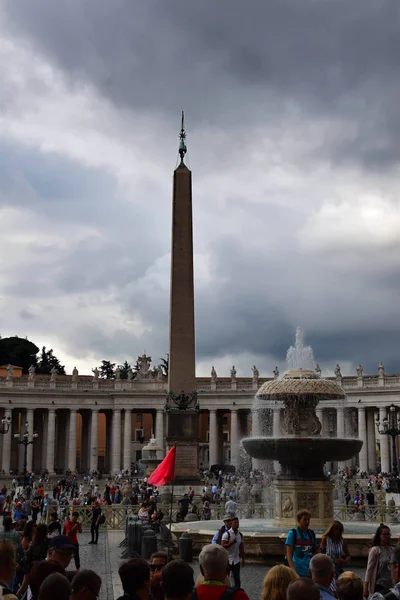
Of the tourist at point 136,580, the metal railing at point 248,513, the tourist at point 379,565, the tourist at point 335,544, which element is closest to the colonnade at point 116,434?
the metal railing at point 248,513

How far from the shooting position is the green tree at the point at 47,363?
112812mm

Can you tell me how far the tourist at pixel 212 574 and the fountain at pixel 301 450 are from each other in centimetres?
1338

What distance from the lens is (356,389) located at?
76.1 meters

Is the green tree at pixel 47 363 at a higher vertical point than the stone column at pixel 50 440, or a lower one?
higher

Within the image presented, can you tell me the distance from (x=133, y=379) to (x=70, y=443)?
30.4ft

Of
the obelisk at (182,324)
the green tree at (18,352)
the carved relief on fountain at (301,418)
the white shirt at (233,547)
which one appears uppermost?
the green tree at (18,352)

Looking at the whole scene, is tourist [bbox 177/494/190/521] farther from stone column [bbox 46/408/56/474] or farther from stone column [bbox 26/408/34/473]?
stone column [bbox 46/408/56/474]

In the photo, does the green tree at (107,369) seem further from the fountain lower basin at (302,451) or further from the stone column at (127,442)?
the fountain lower basin at (302,451)

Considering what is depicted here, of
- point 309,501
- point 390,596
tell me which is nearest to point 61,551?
point 390,596

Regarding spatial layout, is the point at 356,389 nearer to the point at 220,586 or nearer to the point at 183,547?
the point at 183,547

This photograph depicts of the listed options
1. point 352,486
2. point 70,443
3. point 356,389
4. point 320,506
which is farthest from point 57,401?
point 320,506

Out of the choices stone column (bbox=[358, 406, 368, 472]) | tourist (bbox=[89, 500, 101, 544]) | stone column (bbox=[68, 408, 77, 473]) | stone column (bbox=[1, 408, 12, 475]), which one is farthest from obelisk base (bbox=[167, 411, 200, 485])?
stone column (bbox=[1, 408, 12, 475])

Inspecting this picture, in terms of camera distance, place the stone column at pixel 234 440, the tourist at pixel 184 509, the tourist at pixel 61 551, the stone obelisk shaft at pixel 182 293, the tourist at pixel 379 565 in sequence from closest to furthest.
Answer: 1. the tourist at pixel 61 551
2. the tourist at pixel 379 565
3. the tourist at pixel 184 509
4. the stone obelisk shaft at pixel 182 293
5. the stone column at pixel 234 440

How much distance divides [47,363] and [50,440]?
125ft
